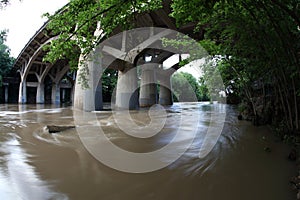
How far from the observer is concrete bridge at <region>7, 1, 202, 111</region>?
15773 mm

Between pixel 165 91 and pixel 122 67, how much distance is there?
1412 cm

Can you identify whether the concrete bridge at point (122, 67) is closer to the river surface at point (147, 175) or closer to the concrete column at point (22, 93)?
the concrete column at point (22, 93)

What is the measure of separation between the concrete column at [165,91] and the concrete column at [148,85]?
5433mm

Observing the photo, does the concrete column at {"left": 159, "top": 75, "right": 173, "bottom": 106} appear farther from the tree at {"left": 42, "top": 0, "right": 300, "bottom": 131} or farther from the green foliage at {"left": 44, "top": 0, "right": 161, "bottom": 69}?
the green foliage at {"left": 44, "top": 0, "right": 161, "bottom": 69}

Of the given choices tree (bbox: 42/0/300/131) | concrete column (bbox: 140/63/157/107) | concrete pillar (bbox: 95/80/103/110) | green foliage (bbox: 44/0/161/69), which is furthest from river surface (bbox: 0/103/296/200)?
concrete column (bbox: 140/63/157/107)

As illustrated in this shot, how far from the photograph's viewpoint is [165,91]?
110 ft

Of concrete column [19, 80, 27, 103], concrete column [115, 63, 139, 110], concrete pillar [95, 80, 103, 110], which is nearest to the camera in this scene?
concrete pillar [95, 80, 103, 110]

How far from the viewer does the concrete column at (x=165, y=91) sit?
32.2 metres

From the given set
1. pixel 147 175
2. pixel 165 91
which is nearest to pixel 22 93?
pixel 165 91

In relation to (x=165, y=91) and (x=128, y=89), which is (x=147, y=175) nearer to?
(x=128, y=89)

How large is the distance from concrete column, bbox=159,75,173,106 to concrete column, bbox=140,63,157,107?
17.8 ft

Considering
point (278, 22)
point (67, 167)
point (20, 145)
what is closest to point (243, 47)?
point (278, 22)

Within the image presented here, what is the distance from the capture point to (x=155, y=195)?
304cm

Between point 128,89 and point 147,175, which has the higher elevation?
point 128,89
